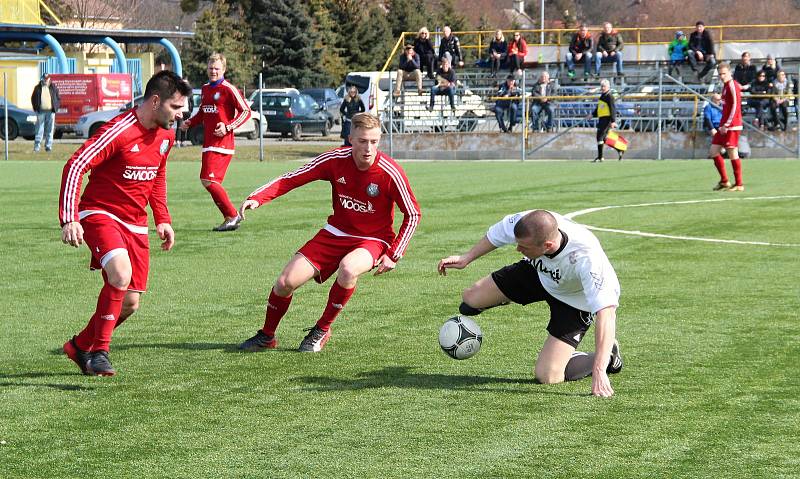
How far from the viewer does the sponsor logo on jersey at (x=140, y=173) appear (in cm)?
720

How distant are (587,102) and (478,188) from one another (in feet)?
51.8

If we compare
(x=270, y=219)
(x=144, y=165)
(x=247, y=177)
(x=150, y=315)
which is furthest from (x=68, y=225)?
(x=247, y=177)

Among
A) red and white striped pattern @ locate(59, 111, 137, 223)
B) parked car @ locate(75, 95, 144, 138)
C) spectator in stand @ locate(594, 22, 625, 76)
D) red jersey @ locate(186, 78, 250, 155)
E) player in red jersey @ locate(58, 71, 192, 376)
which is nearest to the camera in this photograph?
red and white striped pattern @ locate(59, 111, 137, 223)

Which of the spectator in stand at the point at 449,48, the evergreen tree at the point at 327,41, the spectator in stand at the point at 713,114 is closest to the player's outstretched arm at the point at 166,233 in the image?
the spectator in stand at the point at 713,114

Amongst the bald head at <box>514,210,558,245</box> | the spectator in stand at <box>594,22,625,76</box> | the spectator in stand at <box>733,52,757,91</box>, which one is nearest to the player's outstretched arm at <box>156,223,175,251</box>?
the bald head at <box>514,210,558,245</box>

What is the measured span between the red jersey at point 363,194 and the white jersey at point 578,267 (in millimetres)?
1196

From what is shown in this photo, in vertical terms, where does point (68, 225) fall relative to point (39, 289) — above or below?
above

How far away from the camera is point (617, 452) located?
18.1 ft

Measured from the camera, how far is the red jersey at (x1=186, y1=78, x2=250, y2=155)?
15.2 metres

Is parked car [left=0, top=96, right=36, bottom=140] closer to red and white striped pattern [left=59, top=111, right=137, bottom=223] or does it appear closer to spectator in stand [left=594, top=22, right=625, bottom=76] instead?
spectator in stand [left=594, top=22, right=625, bottom=76]

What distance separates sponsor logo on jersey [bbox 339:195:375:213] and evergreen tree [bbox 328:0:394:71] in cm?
6474

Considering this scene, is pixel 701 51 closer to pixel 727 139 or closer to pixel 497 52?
pixel 497 52

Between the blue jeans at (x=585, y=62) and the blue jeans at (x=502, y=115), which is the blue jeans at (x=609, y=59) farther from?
the blue jeans at (x=502, y=115)

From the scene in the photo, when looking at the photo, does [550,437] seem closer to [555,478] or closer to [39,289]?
[555,478]
